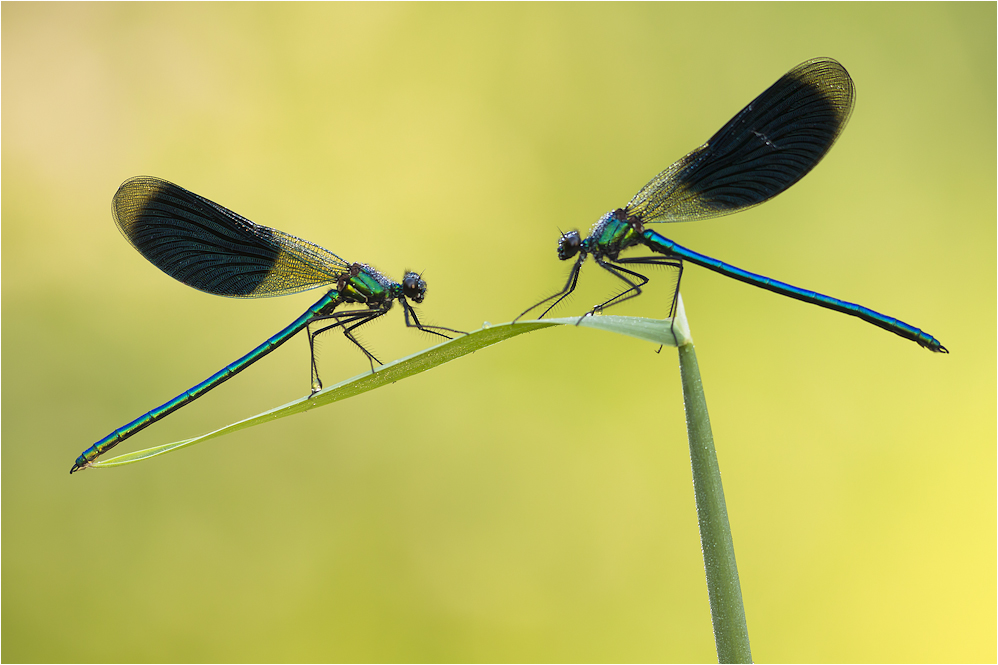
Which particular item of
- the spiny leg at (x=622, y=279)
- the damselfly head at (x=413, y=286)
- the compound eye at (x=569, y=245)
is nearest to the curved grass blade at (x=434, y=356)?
the spiny leg at (x=622, y=279)

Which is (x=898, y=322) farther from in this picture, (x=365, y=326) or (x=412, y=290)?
(x=365, y=326)

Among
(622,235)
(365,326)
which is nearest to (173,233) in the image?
(365,326)

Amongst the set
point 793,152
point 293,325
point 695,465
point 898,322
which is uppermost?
point 793,152

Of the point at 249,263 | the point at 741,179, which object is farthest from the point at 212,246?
the point at 741,179

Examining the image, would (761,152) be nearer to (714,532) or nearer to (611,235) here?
(611,235)

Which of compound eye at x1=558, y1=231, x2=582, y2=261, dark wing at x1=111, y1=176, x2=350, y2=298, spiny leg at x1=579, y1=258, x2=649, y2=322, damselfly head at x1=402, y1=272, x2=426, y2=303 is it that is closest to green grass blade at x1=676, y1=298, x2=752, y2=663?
spiny leg at x1=579, y1=258, x2=649, y2=322

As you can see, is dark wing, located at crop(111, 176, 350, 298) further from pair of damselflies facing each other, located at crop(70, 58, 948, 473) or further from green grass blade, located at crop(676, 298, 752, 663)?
green grass blade, located at crop(676, 298, 752, 663)
